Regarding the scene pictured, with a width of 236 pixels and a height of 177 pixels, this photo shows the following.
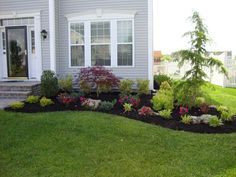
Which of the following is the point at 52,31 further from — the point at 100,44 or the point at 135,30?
the point at 135,30

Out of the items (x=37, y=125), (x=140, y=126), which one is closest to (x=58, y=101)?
(x=37, y=125)

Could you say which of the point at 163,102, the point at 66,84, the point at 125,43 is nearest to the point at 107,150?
the point at 163,102

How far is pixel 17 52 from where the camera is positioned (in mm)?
12156

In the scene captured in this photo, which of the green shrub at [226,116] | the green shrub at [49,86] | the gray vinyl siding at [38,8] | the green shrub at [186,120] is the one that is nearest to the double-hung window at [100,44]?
the gray vinyl siding at [38,8]

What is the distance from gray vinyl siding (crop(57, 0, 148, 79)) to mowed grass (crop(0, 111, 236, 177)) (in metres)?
4.27

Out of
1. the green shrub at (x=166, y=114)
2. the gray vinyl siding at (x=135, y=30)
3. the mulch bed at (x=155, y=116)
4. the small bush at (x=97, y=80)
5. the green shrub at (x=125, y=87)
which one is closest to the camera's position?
the mulch bed at (x=155, y=116)

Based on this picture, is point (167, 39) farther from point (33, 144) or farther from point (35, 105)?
point (33, 144)

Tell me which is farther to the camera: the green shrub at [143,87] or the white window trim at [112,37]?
the white window trim at [112,37]

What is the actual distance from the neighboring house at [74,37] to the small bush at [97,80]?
1318 millimetres

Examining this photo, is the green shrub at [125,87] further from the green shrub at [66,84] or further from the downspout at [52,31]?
the downspout at [52,31]

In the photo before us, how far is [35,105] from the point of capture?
918cm

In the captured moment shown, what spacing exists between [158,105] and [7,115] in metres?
3.84

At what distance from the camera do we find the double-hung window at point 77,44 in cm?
1166

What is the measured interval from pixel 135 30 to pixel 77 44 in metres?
2.27
